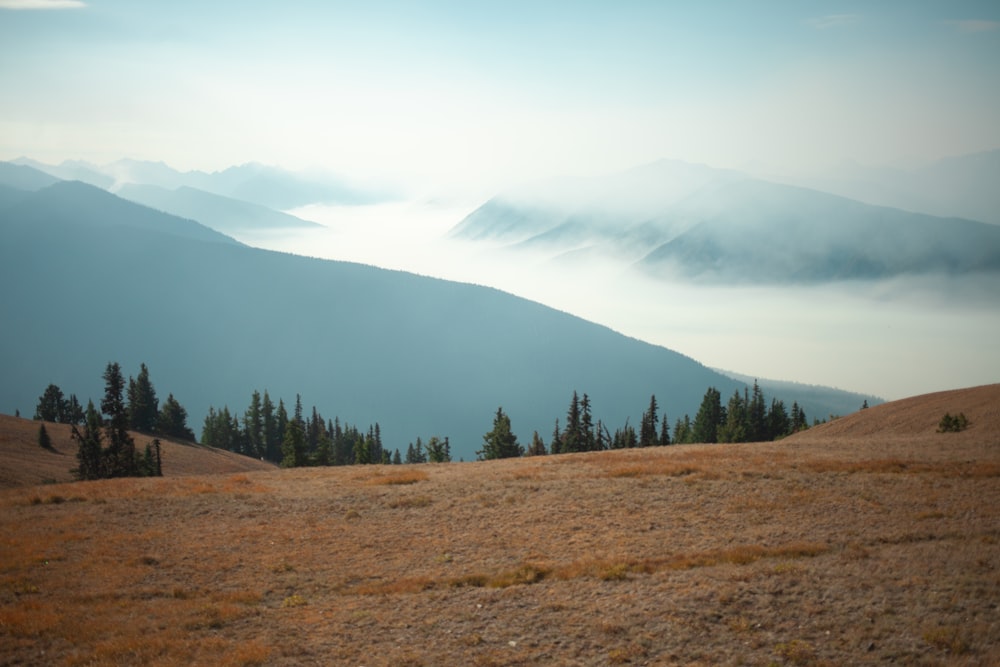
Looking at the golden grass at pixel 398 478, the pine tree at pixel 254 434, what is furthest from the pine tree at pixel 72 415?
the golden grass at pixel 398 478

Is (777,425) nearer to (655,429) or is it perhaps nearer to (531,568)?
(655,429)

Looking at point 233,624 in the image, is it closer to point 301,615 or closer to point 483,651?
point 301,615

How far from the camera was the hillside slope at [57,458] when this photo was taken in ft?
206

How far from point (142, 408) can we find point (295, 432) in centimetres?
4752

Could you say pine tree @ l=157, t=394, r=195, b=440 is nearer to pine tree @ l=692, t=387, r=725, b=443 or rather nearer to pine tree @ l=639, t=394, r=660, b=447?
pine tree @ l=639, t=394, r=660, b=447

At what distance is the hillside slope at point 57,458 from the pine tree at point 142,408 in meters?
7.63

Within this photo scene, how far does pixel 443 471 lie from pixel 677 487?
62.9 ft

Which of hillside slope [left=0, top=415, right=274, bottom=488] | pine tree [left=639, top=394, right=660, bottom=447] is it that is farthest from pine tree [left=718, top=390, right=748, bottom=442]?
hillside slope [left=0, top=415, right=274, bottom=488]

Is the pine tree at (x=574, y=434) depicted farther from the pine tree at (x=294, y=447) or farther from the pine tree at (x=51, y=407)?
the pine tree at (x=51, y=407)

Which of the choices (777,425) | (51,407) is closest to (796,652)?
(777,425)

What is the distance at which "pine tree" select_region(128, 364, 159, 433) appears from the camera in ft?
381

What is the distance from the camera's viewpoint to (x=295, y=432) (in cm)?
9175

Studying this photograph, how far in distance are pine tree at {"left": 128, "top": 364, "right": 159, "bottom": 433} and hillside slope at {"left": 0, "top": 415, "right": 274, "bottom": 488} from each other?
7628 millimetres

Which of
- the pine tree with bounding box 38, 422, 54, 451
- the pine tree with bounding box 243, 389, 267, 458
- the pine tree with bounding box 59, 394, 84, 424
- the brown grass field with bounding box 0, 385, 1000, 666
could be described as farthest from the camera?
the pine tree with bounding box 59, 394, 84, 424
